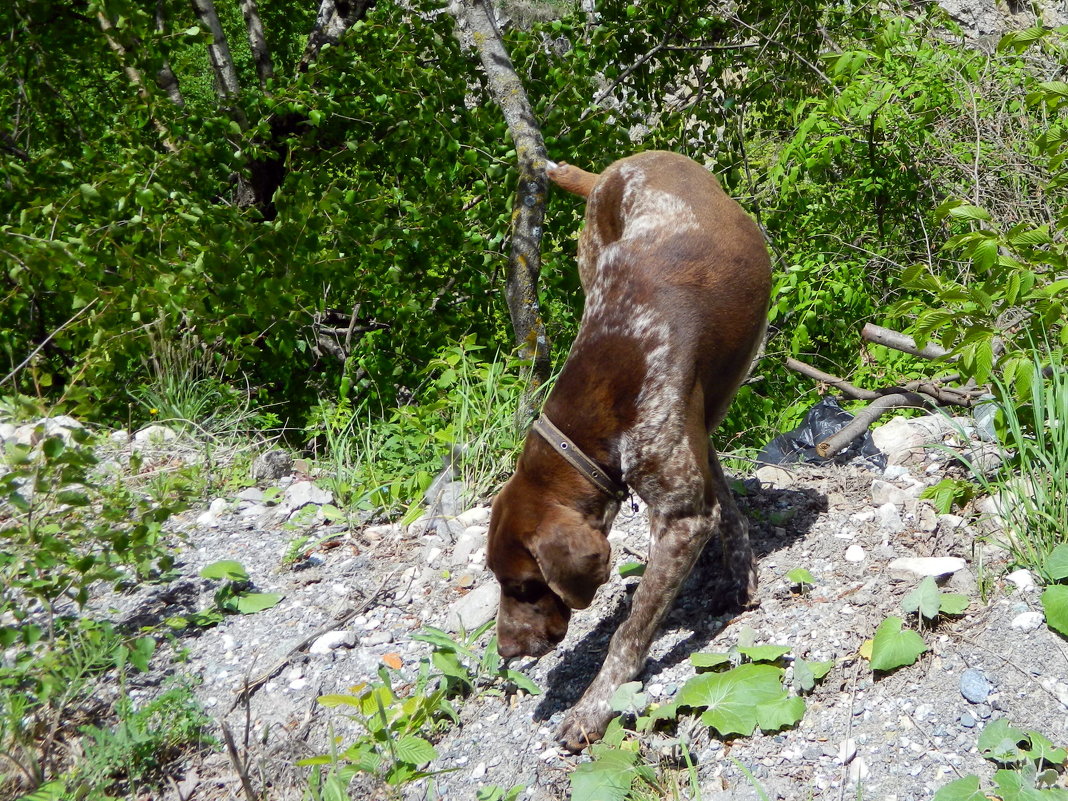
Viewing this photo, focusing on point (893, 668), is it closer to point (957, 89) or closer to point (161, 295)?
point (161, 295)

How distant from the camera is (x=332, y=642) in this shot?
12.5 ft

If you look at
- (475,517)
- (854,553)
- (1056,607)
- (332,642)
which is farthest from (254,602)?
(1056,607)

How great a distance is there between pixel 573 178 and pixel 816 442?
1.86 m

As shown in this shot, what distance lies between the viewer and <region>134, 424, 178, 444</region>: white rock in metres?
5.29

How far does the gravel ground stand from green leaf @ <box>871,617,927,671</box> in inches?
2.1

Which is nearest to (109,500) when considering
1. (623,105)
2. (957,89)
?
(623,105)

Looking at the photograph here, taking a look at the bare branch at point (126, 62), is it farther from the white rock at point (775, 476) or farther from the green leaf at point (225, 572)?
the white rock at point (775, 476)

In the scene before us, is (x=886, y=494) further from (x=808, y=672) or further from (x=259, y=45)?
(x=259, y=45)

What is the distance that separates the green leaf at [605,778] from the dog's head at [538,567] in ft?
1.81

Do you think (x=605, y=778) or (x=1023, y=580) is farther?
(x=1023, y=580)

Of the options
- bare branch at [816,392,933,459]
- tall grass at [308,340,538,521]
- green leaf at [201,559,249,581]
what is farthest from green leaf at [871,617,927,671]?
green leaf at [201,559,249,581]

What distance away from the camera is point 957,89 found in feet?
21.4

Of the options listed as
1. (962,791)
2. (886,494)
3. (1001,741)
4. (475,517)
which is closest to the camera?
(962,791)

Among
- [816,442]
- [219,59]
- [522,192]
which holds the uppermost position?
[219,59]
